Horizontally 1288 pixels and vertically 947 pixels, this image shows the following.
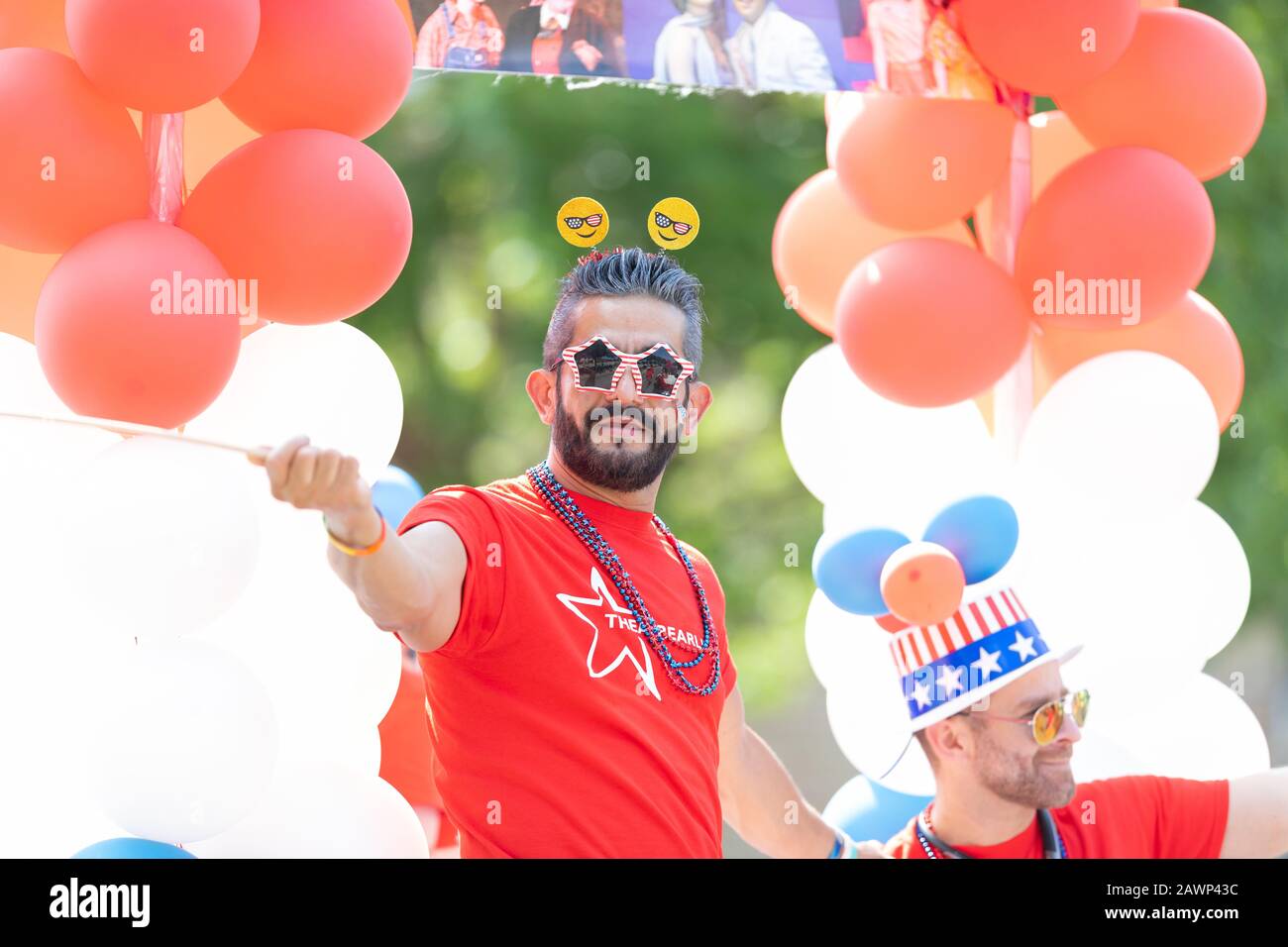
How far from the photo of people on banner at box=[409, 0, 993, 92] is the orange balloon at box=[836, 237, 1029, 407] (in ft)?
1.13

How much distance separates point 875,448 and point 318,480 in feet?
5.49

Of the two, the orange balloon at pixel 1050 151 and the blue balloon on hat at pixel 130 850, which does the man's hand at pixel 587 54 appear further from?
the blue balloon on hat at pixel 130 850

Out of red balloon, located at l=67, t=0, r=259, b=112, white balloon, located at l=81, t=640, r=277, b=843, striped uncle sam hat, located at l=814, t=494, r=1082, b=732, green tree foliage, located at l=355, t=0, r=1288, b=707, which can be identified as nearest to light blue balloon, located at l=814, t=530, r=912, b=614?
striped uncle sam hat, located at l=814, t=494, r=1082, b=732

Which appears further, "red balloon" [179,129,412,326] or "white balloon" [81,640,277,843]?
"red balloon" [179,129,412,326]

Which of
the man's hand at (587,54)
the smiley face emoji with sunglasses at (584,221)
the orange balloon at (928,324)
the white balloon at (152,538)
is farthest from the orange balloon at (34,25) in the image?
the orange balloon at (928,324)

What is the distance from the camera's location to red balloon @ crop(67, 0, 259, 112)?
6.93ft

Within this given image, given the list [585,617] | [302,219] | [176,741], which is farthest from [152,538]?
[585,617]

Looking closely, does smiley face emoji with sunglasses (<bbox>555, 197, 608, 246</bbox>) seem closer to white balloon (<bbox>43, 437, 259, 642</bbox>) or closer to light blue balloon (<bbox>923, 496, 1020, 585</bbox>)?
white balloon (<bbox>43, 437, 259, 642</bbox>)

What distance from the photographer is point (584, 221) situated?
2.46 meters

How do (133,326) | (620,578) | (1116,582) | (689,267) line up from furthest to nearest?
(689,267), (1116,582), (620,578), (133,326)

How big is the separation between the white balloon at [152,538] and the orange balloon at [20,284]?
0.35m

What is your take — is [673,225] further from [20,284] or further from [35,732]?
[35,732]
